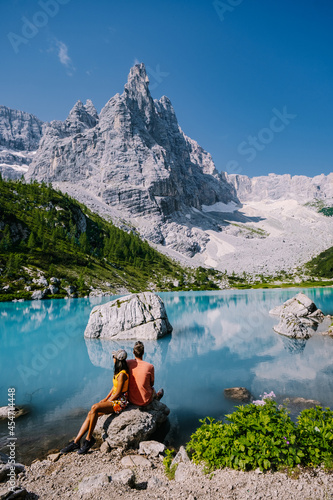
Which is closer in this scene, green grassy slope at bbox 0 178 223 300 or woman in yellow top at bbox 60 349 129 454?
woman in yellow top at bbox 60 349 129 454

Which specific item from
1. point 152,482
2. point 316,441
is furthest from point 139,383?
point 316,441

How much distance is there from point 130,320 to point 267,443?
81.5 ft

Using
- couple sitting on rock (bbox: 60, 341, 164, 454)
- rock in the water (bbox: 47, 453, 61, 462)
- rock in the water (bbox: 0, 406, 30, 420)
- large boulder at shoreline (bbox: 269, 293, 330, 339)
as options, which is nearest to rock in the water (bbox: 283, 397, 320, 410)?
couple sitting on rock (bbox: 60, 341, 164, 454)

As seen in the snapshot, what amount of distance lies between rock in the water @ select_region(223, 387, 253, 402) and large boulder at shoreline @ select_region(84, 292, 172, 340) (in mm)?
15034

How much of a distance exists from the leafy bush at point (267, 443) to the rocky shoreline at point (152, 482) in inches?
8.8

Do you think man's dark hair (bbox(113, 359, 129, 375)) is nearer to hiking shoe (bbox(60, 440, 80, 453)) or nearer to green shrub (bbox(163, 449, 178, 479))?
hiking shoe (bbox(60, 440, 80, 453))

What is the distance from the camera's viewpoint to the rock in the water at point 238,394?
13.9 m

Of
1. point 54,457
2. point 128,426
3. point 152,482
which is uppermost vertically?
point 152,482

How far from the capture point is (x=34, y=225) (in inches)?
5261

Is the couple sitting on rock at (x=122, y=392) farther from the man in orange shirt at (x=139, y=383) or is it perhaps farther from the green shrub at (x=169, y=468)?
the green shrub at (x=169, y=468)

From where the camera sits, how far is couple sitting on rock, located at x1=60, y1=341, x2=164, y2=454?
950 centimetres

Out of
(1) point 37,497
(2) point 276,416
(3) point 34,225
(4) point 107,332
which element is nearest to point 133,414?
(1) point 37,497

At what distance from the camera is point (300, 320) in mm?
34062

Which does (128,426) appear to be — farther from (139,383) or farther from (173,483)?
(173,483)
